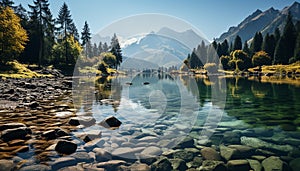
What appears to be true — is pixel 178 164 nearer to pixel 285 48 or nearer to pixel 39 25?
pixel 39 25

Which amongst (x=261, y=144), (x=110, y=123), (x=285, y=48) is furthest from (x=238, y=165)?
(x=285, y=48)

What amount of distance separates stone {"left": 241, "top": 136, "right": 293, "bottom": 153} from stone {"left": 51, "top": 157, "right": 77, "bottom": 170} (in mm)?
5418

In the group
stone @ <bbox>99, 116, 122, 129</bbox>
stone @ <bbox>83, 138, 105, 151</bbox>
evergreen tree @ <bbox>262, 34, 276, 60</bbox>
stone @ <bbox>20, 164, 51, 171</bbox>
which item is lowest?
stone @ <bbox>20, 164, 51, 171</bbox>

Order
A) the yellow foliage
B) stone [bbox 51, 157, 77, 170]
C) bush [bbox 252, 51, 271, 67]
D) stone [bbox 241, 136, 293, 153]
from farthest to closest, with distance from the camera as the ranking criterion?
bush [bbox 252, 51, 271, 67]
the yellow foliage
stone [bbox 241, 136, 293, 153]
stone [bbox 51, 157, 77, 170]

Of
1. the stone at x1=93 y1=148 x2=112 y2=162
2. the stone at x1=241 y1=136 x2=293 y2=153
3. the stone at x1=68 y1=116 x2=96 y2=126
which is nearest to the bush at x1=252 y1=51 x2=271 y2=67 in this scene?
the stone at x1=241 y1=136 x2=293 y2=153

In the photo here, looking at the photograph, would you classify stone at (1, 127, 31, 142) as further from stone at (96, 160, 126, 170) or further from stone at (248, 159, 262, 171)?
stone at (248, 159, 262, 171)

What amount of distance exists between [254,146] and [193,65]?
119886mm

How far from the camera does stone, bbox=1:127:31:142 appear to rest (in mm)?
7090

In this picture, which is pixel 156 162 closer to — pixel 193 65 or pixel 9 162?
pixel 9 162

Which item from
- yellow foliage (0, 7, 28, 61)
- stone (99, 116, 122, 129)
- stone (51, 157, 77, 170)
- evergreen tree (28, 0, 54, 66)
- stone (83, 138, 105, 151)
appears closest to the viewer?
stone (51, 157, 77, 170)

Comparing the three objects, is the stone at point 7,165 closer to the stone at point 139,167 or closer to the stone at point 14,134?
the stone at point 14,134

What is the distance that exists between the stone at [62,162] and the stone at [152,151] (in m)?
1.94

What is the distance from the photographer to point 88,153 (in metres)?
6.26

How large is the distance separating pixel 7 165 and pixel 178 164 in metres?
4.16
